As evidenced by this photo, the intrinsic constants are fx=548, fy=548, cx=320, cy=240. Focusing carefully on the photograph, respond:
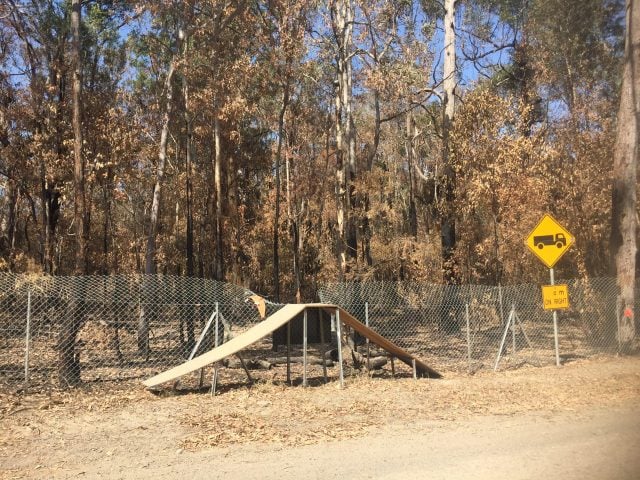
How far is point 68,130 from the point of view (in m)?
14.9

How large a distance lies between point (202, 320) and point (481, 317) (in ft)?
27.4

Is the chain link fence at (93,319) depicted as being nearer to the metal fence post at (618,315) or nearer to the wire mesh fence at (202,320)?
the wire mesh fence at (202,320)

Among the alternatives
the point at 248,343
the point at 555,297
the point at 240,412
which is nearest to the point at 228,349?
the point at 248,343

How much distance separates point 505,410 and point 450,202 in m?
12.6

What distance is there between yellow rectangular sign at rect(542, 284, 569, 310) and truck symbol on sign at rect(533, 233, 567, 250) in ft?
2.86

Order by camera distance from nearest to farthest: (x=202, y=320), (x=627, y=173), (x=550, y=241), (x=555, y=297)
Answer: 1. (x=555, y=297)
2. (x=550, y=241)
3. (x=202, y=320)
4. (x=627, y=173)

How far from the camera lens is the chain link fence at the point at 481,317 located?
12.6 m

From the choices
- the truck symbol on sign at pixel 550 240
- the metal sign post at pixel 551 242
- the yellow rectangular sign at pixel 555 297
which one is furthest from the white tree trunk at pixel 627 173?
the truck symbol on sign at pixel 550 240

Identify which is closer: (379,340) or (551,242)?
(379,340)

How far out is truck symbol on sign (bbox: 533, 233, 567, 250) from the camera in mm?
11328

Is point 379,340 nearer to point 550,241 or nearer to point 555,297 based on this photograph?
point 555,297

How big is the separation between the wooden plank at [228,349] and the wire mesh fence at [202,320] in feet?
1.66

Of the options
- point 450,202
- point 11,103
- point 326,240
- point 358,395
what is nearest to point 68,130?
point 11,103

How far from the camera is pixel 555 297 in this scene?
11.3 metres
